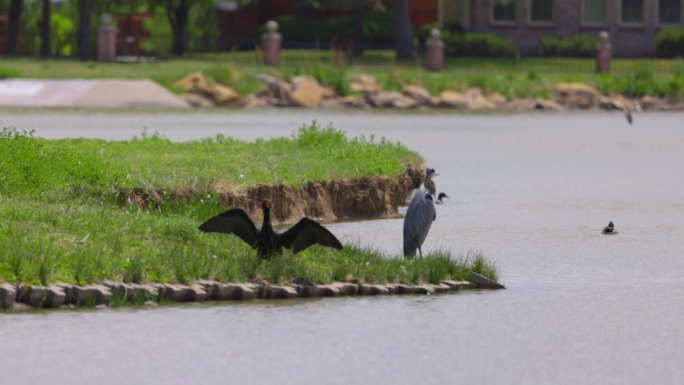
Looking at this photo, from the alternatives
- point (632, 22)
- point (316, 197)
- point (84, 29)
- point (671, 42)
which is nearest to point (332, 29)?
point (84, 29)

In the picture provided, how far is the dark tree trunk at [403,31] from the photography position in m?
80.9

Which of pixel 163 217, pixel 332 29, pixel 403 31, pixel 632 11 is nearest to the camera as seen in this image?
pixel 163 217

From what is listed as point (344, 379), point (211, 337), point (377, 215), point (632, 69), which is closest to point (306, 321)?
point (211, 337)

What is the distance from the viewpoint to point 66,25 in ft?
304

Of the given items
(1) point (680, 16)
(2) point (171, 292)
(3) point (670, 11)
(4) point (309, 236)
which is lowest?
(2) point (171, 292)

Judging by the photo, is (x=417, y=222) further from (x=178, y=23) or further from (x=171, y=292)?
(x=178, y=23)

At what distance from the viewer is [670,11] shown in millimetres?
89688

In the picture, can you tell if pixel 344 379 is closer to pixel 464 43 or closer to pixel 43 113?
pixel 43 113

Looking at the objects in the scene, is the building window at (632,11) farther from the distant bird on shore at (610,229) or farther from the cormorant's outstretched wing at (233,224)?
the cormorant's outstretched wing at (233,224)

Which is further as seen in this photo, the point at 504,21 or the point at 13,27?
the point at 504,21

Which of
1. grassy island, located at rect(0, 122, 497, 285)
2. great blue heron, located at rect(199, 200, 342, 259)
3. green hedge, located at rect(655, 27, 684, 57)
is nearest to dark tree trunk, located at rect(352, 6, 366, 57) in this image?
green hedge, located at rect(655, 27, 684, 57)

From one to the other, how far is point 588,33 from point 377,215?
60.1 m

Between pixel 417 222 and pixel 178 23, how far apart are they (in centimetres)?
6418

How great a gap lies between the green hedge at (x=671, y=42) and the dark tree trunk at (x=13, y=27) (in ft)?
96.9
